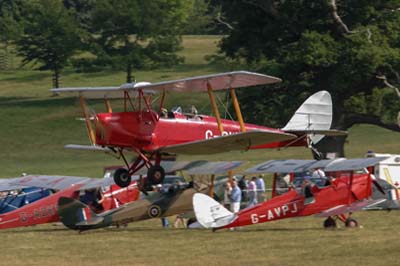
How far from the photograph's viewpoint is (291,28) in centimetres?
4128

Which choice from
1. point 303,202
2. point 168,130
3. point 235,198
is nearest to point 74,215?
point 168,130

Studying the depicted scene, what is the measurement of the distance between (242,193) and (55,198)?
239 inches

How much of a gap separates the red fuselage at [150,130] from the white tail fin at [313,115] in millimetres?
3213

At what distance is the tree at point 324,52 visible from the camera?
129ft

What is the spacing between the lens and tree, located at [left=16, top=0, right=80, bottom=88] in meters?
68.1

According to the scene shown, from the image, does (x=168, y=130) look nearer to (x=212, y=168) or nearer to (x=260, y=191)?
(x=212, y=168)

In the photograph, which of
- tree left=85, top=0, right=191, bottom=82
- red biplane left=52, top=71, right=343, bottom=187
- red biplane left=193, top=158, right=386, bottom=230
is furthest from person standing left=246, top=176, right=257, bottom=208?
tree left=85, top=0, right=191, bottom=82

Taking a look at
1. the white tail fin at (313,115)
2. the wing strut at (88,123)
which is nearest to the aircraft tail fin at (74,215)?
the wing strut at (88,123)

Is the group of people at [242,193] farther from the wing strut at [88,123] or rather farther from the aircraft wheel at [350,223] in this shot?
the wing strut at [88,123]

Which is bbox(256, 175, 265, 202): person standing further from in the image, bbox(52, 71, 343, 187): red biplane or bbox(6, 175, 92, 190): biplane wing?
bbox(6, 175, 92, 190): biplane wing

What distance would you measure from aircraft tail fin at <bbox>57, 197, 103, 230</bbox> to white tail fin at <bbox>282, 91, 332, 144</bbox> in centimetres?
590

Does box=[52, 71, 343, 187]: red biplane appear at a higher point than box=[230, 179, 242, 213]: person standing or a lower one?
higher

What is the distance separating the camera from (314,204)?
77.4 feet

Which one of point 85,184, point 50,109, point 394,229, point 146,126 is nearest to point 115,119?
point 146,126
